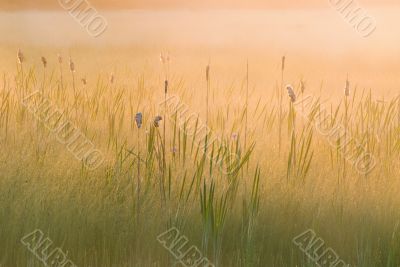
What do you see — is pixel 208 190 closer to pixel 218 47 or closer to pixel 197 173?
pixel 197 173

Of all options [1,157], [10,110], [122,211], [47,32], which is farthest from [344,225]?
[47,32]

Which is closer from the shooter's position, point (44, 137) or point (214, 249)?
point (214, 249)

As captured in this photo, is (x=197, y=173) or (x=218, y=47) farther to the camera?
(x=218, y=47)

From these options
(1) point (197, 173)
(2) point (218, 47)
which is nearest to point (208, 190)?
(1) point (197, 173)

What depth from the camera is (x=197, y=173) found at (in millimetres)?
3424

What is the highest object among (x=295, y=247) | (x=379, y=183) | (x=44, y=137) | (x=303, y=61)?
(x=303, y=61)

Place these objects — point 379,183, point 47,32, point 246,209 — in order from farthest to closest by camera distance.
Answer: point 47,32
point 379,183
point 246,209

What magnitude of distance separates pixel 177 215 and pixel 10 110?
6.13 feet

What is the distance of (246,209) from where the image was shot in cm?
349

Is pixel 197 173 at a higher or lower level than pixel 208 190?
higher

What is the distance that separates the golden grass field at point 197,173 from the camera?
338 centimetres

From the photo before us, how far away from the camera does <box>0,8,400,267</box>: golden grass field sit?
338 cm

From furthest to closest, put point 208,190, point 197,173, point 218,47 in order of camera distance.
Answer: point 218,47 → point 208,190 → point 197,173

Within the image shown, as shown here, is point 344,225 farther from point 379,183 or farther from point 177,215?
point 177,215
